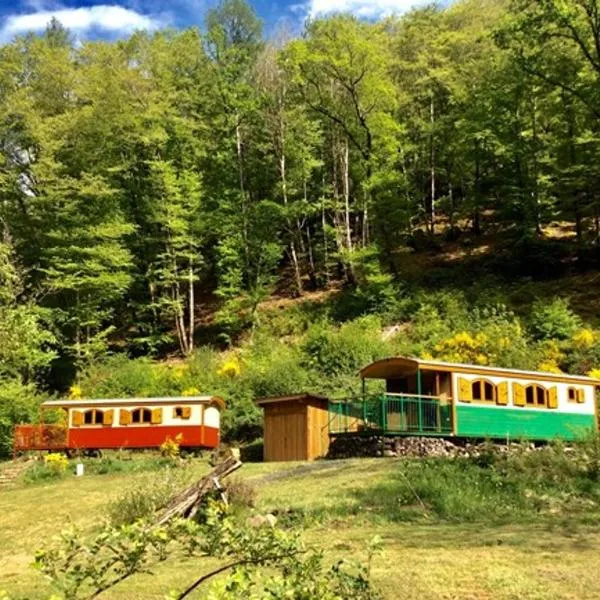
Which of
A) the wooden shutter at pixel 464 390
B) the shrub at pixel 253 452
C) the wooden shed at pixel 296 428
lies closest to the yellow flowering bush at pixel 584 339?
the wooden shutter at pixel 464 390

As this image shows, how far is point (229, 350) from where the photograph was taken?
3450cm

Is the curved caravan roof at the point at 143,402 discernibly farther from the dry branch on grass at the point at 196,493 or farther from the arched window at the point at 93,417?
the dry branch on grass at the point at 196,493

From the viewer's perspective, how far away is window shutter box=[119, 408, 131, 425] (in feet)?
80.0

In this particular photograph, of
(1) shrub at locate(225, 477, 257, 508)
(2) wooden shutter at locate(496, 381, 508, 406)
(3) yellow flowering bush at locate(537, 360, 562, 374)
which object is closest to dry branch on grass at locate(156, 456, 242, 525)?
(1) shrub at locate(225, 477, 257, 508)

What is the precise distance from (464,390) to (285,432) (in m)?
5.36

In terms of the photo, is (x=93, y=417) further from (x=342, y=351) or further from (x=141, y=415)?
(x=342, y=351)

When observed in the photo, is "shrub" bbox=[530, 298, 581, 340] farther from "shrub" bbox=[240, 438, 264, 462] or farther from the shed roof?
"shrub" bbox=[240, 438, 264, 462]

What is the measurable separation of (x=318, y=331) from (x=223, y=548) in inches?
1024

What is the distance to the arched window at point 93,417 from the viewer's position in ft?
81.1

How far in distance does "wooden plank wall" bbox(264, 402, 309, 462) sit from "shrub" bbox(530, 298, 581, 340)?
36.8ft

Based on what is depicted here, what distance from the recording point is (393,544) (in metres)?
8.84

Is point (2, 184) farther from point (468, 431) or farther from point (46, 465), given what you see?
point (468, 431)

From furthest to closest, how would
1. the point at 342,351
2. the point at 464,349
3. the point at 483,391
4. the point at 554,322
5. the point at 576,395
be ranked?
the point at 342,351 → the point at 554,322 → the point at 464,349 → the point at 576,395 → the point at 483,391

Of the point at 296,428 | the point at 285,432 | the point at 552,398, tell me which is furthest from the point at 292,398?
the point at 552,398
